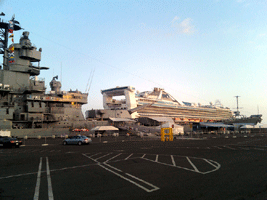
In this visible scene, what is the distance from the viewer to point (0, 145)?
24.5 metres

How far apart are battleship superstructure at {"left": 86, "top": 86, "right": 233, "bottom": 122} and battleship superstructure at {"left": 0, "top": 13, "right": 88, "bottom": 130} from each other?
28.8 meters

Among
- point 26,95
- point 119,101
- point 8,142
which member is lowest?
point 8,142

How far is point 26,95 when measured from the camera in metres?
38.6

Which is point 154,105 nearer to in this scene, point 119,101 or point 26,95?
point 119,101

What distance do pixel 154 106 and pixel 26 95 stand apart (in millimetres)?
54300

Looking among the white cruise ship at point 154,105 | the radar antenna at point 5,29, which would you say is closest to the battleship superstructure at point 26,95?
the radar antenna at point 5,29

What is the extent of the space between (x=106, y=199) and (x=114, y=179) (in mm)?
2342

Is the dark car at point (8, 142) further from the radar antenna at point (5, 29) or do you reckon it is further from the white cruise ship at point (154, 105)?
the white cruise ship at point (154, 105)

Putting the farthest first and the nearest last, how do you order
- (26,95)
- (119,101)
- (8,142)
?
(119,101) < (26,95) < (8,142)

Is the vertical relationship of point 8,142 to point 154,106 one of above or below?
below

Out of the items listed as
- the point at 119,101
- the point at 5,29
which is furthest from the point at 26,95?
the point at 119,101

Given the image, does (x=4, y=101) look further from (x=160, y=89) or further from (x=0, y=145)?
(x=160, y=89)

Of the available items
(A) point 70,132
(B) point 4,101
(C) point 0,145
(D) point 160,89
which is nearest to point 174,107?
(D) point 160,89

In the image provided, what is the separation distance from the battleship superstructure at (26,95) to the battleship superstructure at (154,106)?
28.8m
